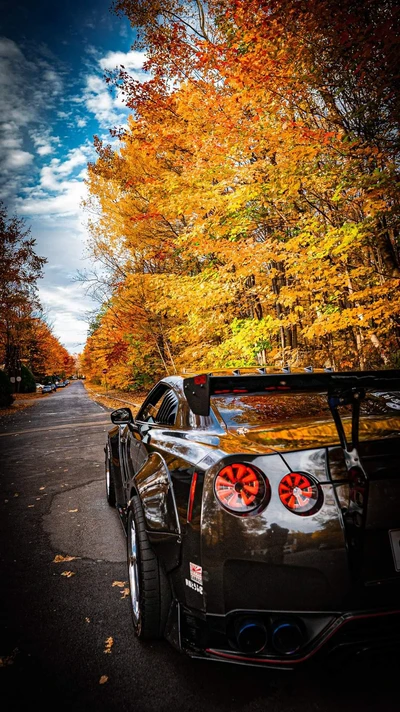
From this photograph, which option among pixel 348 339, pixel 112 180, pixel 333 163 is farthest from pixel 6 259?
pixel 333 163

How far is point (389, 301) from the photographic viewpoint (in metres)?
6.98

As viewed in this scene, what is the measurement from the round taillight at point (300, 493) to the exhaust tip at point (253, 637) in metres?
0.49

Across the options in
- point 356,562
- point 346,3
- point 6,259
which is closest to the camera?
point 356,562

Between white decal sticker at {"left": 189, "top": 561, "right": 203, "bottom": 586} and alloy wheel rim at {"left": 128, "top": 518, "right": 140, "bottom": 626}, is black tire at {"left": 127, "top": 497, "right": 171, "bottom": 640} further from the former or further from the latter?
white decal sticker at {"left": 189, "top": 561, "right": 203, "bottom": 586}

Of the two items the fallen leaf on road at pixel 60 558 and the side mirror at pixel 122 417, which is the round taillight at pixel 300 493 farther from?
the fallen leaf on road at pixel 60 558

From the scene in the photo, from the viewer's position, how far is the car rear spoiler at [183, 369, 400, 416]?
6.00ft

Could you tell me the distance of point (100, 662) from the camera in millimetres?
2176

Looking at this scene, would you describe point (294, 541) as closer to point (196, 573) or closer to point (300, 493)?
point (300, 493)

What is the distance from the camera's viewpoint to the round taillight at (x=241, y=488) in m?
1.71

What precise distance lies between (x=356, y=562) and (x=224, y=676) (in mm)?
971

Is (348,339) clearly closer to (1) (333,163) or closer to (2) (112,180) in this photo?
(1) (333,163)

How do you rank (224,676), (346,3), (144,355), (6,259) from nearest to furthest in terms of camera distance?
(224,676) → (346,3) → (144,355) → (6,259)

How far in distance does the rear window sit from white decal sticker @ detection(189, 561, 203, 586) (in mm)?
733

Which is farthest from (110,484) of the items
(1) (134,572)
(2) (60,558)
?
(1) (134,572)
